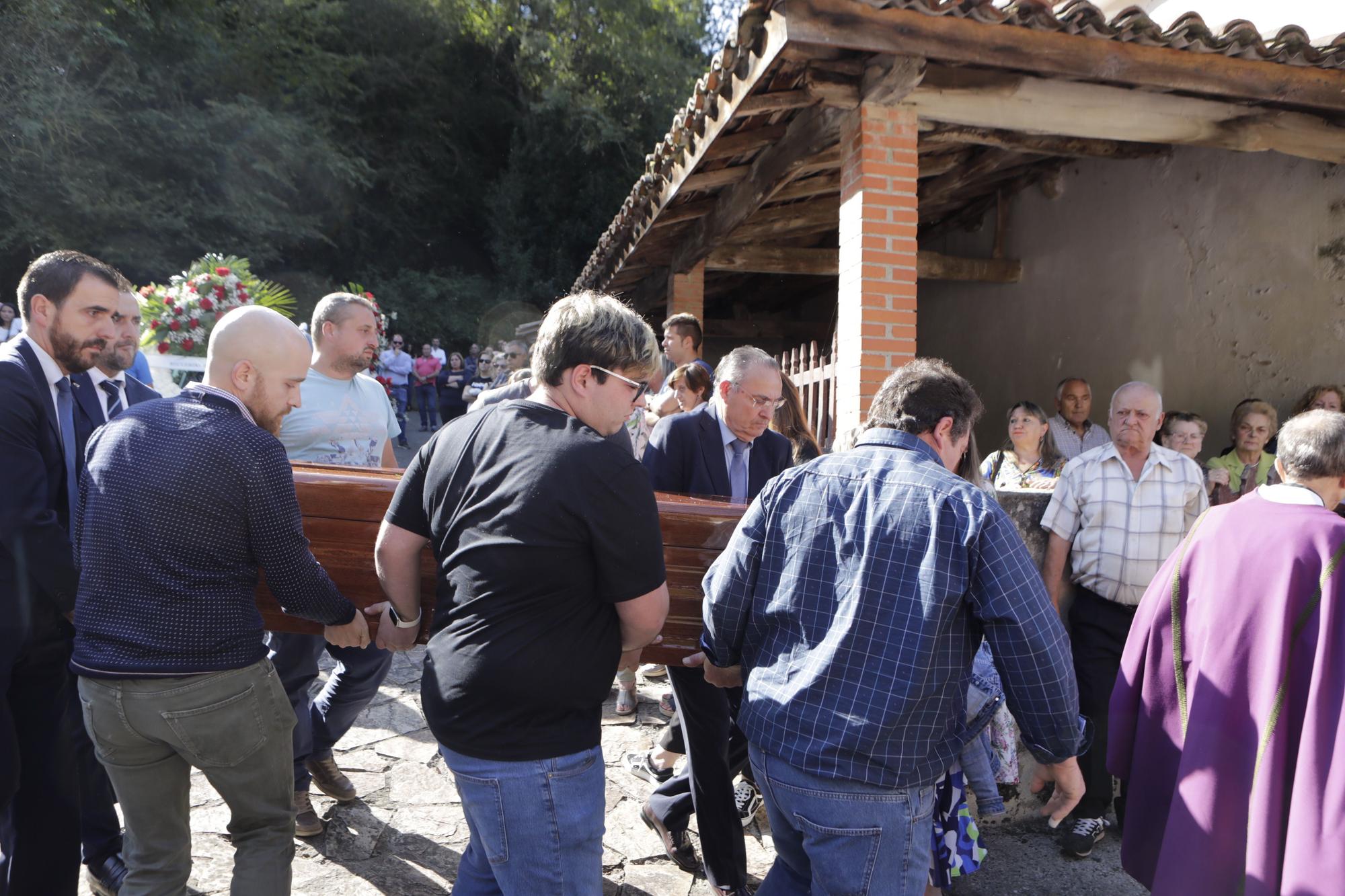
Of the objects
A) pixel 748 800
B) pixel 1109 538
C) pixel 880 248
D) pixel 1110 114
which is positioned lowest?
pixel 748 800

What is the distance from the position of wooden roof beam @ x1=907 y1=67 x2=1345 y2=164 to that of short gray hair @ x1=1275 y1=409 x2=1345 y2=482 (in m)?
3.02

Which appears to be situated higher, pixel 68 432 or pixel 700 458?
pixel 68 432

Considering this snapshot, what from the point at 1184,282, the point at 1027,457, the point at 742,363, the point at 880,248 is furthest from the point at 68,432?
the point at 1184,282

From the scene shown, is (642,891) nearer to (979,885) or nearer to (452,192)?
(979,885)

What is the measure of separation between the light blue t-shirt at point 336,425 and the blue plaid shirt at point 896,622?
1915mm

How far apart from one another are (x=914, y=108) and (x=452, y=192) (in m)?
19.4

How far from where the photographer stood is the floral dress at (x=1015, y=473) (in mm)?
4539

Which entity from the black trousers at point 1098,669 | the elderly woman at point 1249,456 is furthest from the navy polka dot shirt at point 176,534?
the elderly woman at point 1249,456

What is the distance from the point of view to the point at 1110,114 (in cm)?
480

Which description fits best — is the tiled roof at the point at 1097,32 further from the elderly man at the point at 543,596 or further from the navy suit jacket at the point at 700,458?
the elderly man at the point at 543,596

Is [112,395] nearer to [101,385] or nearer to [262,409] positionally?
[101,385]

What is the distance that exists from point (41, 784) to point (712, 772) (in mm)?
1810

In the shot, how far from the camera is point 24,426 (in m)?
2.12

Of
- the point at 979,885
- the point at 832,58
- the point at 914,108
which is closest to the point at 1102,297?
the point at 914,108
